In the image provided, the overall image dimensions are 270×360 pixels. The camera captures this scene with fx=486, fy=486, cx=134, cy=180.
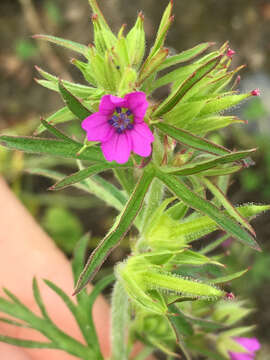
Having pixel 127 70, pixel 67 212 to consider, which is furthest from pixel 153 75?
pixel 67 212

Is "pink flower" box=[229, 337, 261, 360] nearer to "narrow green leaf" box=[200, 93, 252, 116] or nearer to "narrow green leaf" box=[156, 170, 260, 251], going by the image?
"narrow green leaf" box=[156, 170, 260, 251]

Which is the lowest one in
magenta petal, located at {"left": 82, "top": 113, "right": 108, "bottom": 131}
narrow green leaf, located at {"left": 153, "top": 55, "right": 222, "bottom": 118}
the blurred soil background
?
narrow green leaf, located at {"left": 153, "top": 55, "right": 222, "bottom": 118}

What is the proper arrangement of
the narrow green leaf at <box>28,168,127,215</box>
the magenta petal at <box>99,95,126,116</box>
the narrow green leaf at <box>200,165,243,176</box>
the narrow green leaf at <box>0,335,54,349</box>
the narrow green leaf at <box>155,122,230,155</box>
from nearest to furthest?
the magenta petal at <box>99,95,126,116</box>
the narrow green leaf at <box>155,122,230,155</box>
the narrow green leaf at <box>200,165,243,176</box>
the narrow green leaf at <box>28,168,127,215</box>
the narrow green leaf at <box>0,335,54,349</box>

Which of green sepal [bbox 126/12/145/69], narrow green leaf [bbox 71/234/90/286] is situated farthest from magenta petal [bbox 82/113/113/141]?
Answer: narrow green leaf [bbox 71/234/90/286]

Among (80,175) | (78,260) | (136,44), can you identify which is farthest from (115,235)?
(78,260)

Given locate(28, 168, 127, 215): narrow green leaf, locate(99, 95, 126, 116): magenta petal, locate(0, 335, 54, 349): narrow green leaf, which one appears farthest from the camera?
locate(0, 335, 54, 349): narrow green leaf

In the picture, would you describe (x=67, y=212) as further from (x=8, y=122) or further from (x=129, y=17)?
(x=129, y=17)

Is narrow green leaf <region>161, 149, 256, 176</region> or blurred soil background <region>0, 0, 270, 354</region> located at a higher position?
blurred soil background <region>0, 0, 270, 354</region>
